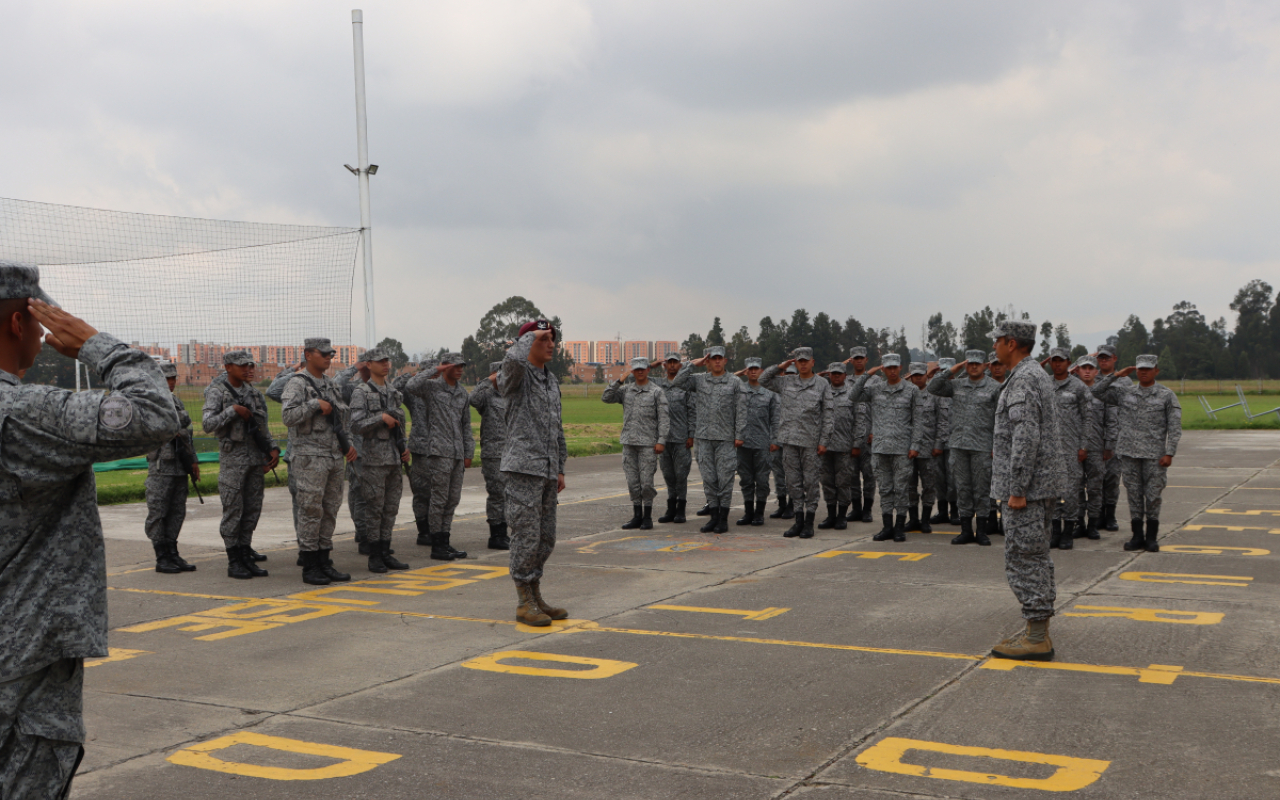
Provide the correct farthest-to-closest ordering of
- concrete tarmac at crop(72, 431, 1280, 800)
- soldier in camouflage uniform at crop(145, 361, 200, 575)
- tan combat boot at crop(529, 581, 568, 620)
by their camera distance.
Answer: soldier in camouflage uniform at crop(145, 361, 200, 575), tan combat boot at crop(529, 581, 568, 620), concrete tarmac at crop(72, 431, 1280, 800)

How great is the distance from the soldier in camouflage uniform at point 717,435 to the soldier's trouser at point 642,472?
58 centimetres

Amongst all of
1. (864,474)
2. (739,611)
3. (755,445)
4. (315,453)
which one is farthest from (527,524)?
(864,474)

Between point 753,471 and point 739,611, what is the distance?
17.4 ft

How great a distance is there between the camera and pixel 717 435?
38.6 ft

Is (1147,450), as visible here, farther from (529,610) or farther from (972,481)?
(529,610)

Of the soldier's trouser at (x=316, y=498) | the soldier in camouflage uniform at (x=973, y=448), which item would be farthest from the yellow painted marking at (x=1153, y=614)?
the soldier's trouser at (x=316, y=498)

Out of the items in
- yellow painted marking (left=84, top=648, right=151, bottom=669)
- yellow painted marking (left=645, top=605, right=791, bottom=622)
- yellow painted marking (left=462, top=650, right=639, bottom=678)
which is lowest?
yellow painted marking (left=645, top=605, right=791, bottom=622)

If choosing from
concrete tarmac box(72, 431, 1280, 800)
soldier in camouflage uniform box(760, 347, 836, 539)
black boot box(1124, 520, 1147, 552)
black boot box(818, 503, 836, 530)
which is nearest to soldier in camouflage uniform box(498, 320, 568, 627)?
concrete tarmac box(72, 431, 1280, 800)

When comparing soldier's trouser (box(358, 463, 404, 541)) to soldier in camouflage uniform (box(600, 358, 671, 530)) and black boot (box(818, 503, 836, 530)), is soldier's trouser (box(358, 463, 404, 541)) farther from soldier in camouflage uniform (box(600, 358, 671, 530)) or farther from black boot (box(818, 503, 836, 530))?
black boot (box(818, 503, 836, 530))

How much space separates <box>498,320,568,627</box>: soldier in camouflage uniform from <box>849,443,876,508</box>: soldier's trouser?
230 inches

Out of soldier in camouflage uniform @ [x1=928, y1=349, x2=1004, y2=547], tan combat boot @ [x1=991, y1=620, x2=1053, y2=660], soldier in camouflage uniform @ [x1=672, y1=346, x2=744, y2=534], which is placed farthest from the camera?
soldier in camouflage uniform @ [x1=672, y1=346, x2=744, y2=534]

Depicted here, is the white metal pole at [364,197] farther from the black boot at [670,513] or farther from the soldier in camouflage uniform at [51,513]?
the soldier in camouflage uniform at [51,513]

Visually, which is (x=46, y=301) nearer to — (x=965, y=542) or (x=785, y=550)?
(x=785, y=550)

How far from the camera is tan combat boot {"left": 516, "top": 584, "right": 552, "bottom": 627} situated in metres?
6.89
